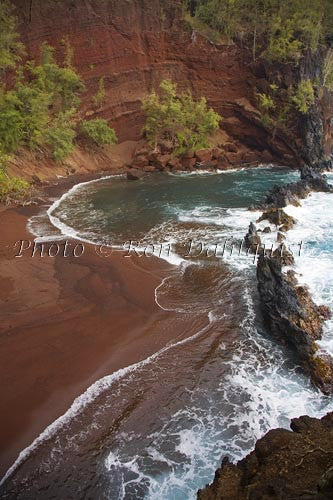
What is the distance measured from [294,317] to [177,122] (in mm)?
28764

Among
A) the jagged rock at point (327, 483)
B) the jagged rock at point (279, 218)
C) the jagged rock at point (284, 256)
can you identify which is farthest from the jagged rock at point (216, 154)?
the jagged rock at point (327, 483)

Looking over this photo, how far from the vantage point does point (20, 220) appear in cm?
1934

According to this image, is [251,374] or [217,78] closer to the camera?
[251,374]

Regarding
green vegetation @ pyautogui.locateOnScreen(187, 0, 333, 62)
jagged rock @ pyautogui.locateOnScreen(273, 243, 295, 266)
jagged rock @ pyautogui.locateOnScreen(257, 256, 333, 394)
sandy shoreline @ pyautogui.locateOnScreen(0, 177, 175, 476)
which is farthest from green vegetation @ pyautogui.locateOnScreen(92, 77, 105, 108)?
jagged rock @ pyautogui.locateOnScreen(257, 256, 333, 394)

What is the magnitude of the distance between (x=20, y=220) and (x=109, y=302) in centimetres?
1002

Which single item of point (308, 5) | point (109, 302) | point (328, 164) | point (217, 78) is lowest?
point (328, 164)

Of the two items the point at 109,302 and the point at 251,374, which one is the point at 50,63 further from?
the point at 251,374

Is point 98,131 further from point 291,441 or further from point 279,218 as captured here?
point 291,441

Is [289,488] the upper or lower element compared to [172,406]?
upper

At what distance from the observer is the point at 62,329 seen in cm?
1008

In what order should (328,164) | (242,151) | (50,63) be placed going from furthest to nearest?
(242,151)
(328,164)
(50,63)

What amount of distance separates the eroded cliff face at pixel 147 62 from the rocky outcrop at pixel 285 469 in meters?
34.1

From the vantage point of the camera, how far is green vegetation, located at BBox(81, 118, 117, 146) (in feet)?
111

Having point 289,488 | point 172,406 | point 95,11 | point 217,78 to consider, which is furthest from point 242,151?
point 289,488
